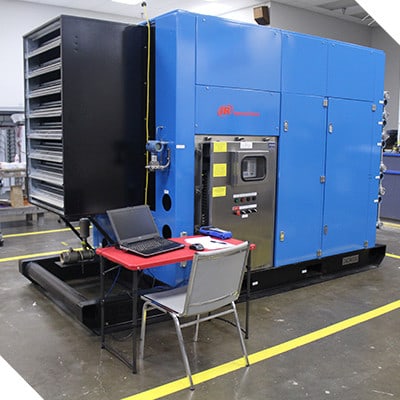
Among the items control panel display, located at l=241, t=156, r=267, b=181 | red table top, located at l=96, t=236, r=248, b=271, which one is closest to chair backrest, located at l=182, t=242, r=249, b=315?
red table top, located at l=96, t=236, r=248, b=271

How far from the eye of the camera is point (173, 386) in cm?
265

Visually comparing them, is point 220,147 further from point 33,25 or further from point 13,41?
point 33,25

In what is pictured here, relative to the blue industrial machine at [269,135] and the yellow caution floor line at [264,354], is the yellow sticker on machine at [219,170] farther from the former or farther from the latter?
the yellow caution floor line at [264,354]

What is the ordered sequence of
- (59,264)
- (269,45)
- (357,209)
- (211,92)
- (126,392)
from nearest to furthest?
1. (126,392)
2. (211,92)
3. (269,45)
4. (59,264)
5. (357,209)

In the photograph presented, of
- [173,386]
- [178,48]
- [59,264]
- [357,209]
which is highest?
[178,48]

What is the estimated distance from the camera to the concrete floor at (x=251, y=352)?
2.64m

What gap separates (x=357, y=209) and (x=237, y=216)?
1659 millimetres

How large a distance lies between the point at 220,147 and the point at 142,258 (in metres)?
1.23

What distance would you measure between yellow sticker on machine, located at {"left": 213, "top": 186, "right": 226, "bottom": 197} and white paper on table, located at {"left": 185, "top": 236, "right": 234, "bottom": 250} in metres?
0.42

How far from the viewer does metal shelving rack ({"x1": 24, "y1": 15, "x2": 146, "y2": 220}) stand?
3.31 m

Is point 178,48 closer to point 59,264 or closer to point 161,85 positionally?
point 161,85

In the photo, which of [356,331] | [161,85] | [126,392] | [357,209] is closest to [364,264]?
[357,209]

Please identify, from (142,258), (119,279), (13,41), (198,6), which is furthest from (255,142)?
(13,41)

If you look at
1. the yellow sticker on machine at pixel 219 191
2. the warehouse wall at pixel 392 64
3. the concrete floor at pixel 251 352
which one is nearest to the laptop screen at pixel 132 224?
the yellow sticker on machine at pixel 219 191
